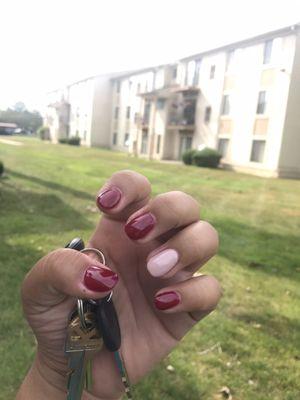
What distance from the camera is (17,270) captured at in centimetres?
540

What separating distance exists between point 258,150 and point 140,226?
98.7ft

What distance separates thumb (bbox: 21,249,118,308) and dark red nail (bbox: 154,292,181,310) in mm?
205

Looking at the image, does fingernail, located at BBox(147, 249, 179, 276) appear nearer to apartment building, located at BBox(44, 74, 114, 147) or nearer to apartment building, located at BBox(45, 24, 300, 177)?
apartment building, located at BBox(45, 24, 300, 177)

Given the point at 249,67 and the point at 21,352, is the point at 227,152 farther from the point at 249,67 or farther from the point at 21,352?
the point at 21,352

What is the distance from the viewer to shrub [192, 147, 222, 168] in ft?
101

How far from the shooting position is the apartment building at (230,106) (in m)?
28.2

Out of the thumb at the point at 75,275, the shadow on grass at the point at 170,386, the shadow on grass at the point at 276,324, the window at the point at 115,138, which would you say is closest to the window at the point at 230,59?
the window at the point at 115,138

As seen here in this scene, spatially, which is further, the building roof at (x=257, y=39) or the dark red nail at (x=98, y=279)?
the building roof at (x=257, y=39)

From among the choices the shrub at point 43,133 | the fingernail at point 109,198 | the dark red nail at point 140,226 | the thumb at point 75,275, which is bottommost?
the shrub at point 43,133

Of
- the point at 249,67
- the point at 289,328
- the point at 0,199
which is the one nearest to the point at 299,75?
the point at 249,67

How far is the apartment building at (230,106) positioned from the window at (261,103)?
0.01 metres

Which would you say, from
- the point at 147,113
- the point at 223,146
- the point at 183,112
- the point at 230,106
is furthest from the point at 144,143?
the point at 230,106

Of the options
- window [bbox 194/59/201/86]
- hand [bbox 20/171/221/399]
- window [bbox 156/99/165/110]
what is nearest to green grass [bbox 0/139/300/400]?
hand [bbox 20/171/221/399]

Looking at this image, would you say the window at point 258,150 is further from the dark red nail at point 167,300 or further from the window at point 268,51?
the dark red nail at point 167,300
